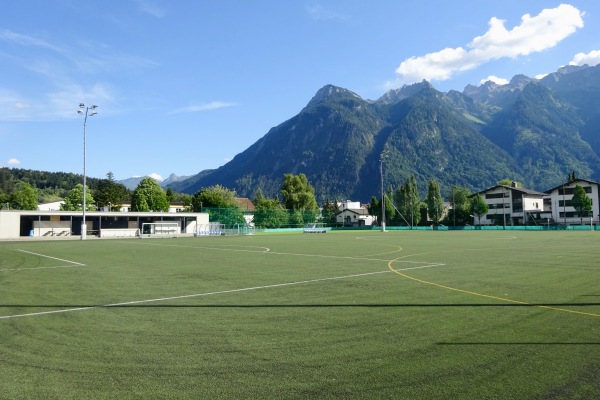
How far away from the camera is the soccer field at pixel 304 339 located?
483 cm

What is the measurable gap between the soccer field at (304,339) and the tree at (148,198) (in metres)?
104

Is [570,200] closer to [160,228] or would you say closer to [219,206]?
[219,206]

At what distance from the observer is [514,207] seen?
104 meters

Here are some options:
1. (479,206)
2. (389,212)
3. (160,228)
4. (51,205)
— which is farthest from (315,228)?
(51,205)

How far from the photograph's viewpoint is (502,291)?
11.0 metres

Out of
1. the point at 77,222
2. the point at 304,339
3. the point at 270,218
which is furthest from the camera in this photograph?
the point at 270,218

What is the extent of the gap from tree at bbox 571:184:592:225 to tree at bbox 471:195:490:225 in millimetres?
17444

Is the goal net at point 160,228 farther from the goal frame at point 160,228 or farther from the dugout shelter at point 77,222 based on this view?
the dugout shelter at point 77,222

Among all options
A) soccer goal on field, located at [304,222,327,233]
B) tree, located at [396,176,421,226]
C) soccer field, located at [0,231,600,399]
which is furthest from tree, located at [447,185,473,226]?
A: soccer field, located at [0,231,600,399]

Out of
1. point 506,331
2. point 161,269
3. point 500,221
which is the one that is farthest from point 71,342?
point 500,221

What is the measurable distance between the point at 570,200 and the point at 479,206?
18.8 meters

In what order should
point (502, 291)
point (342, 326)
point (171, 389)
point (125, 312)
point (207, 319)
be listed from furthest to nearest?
point (502, 291)
point (125, 312)
point (207, 319)
point (342, 326)
point (171, 389)

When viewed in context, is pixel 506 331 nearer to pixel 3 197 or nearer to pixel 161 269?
pixel 161 269

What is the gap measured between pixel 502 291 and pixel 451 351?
5799 millimetres
